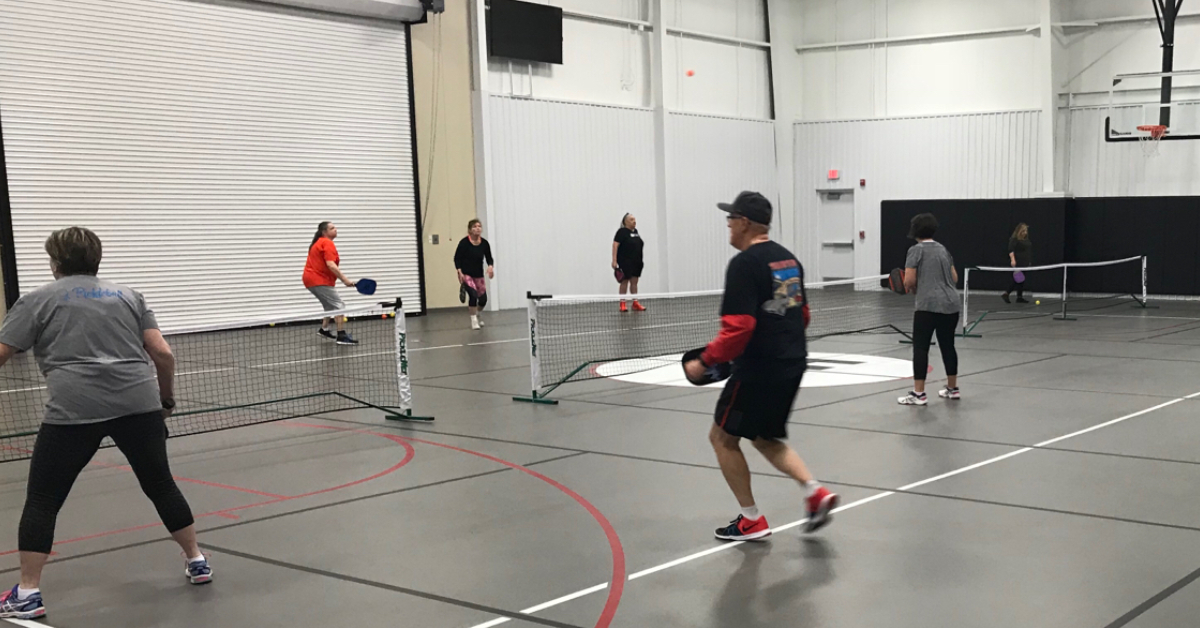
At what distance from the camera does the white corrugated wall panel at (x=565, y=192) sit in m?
26.8

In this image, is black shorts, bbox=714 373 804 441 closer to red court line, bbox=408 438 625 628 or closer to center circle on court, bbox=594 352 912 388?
red court line, bbox=408 438 625 628

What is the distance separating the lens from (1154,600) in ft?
17.7

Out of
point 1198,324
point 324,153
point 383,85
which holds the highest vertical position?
point 383,85

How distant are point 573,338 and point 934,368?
7.04 meters

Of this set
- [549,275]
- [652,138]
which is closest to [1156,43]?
[652,138]

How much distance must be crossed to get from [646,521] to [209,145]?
57.6 ft

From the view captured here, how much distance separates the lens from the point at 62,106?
19.9m

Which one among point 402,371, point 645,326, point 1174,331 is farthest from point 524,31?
point 402,371

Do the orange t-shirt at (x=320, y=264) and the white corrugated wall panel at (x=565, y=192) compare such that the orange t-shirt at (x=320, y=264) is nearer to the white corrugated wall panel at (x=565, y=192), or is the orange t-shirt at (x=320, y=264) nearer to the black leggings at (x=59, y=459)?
the white corrugated wall panel at (x=565, y=192)

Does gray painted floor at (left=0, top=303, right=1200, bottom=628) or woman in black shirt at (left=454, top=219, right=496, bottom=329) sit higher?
woman in black shirt at (left=454, top=219, right=496, bottom=329)

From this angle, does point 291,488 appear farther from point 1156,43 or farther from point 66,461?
point 1156,43

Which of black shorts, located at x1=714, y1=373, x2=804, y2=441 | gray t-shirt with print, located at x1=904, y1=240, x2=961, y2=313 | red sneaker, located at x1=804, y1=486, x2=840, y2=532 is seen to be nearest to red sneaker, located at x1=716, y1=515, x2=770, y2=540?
red sneaker, located at x1=804, y1=486, x2=840, y2=532

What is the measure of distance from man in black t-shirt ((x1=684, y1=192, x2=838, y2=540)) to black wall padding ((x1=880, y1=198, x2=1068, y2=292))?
22943 mm

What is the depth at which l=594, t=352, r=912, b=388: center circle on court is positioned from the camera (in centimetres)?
1353
